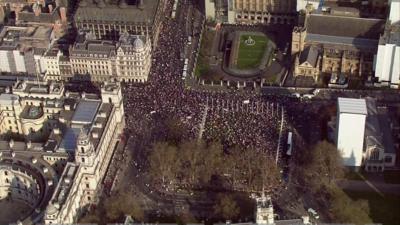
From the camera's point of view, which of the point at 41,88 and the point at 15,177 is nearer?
the point at 15,177

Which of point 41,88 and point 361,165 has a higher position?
point 41,88

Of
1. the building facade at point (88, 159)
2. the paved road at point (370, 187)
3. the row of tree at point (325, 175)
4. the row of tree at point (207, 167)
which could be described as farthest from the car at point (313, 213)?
the building facade at point (88, 159)

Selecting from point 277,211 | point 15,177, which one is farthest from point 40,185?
point 277,211

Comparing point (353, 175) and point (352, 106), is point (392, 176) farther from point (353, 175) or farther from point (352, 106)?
point (352, 106)

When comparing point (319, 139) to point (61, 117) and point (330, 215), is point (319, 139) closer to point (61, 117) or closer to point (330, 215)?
point (330, 215)

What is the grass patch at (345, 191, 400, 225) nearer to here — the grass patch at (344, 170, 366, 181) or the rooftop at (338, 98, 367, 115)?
the grass patch at (344, 170, 366, 181)

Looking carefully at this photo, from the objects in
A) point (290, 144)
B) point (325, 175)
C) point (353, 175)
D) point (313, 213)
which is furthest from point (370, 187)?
point (290, 144)
